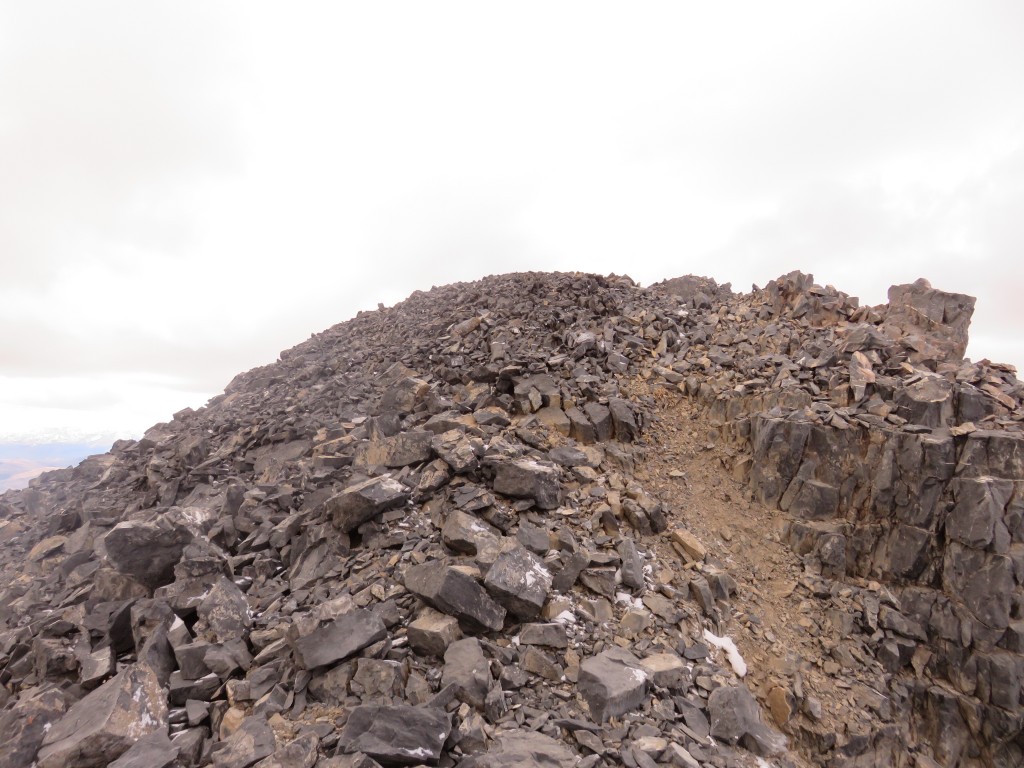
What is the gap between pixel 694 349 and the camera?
1709cm

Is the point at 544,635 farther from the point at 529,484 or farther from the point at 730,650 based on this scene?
the point at 730,650

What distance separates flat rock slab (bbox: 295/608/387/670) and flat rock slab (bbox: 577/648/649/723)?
10.9 ft

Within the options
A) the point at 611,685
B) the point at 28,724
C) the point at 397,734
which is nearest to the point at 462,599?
the point at 397,734

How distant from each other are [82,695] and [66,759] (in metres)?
2.23

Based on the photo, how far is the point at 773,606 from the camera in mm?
10500

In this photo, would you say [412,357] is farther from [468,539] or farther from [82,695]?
[82,695]

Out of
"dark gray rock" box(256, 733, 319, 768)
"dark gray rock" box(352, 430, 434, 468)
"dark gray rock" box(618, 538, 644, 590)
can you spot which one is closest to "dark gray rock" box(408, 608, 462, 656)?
"dark gray rock" box(256, 733, 319, 768)

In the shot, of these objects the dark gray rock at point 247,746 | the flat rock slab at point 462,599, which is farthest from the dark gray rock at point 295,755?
the flat rock slab at point 462,599

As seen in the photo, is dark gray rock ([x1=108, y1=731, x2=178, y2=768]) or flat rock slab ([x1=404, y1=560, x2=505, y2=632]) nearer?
dark gray rock ([x1=108, y1=731, x2=178, y2=768])

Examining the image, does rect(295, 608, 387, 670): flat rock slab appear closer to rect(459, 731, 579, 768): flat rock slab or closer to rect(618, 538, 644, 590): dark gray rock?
rect(459, 731, 579, 768): flat rock slab

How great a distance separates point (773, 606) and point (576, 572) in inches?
199

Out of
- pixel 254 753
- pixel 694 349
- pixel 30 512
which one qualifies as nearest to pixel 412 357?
pixel 694 349

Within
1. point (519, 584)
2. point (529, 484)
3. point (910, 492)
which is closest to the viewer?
point (519, 584)

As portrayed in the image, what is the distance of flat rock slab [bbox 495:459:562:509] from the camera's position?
10.5 metres
